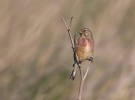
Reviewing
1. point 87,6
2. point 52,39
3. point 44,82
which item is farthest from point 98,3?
point 44,82

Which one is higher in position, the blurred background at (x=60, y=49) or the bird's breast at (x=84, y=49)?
the blurred background at (x=60, y=49)

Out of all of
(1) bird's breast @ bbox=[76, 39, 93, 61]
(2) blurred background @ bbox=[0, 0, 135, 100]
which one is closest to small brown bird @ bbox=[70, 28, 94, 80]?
(1) bird's breast @ bbox=[76, 39, 93, 61]

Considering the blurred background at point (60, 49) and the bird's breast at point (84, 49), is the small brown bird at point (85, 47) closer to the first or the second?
the bird's breast at point (84, 49)

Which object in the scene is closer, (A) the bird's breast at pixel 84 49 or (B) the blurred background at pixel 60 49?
(A) the bird's breast at pixel 84 49

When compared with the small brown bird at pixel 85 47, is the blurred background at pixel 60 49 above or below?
above

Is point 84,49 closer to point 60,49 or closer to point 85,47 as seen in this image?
point 85,47

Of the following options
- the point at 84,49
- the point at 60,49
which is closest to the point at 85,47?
the point at 84,49

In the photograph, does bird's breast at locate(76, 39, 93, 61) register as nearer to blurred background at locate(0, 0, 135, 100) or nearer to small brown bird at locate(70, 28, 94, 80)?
small brown bird at locate(70, 28, 94, 80)

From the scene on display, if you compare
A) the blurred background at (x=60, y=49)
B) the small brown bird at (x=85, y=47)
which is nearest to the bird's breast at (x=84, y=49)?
the small brown bird at (x=85, y=47)

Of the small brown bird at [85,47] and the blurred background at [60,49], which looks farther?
the blurred background at [60,49]
